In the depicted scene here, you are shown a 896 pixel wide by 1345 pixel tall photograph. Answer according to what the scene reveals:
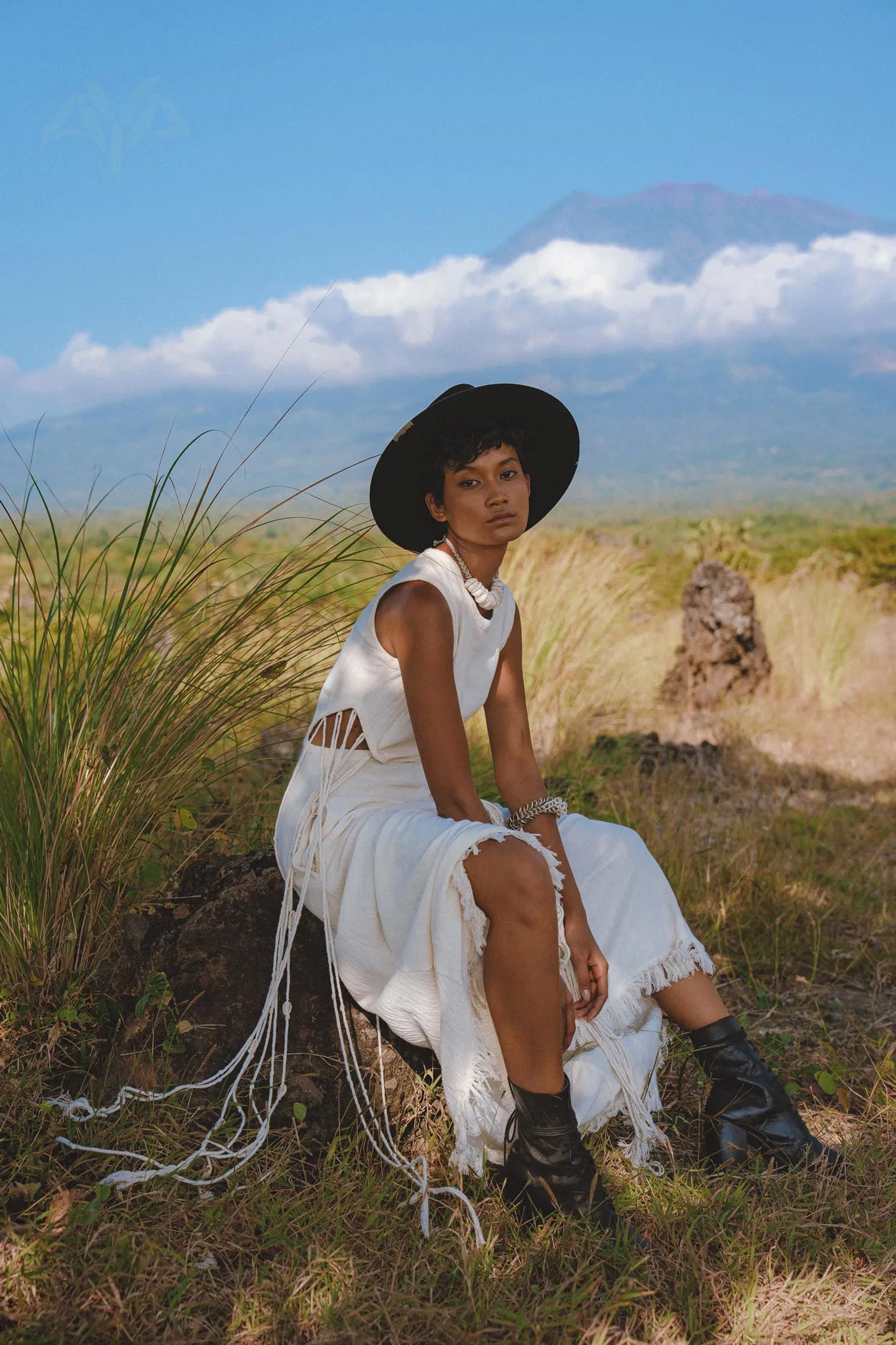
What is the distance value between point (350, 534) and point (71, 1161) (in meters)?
1.68

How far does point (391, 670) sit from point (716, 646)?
232 inches

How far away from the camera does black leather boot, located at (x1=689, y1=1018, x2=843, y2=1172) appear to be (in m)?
2.28

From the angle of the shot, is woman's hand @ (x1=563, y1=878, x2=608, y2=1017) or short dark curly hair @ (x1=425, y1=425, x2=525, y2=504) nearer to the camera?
woman's hand @ (x1=563, y1=878, x2=608, y2=1017)

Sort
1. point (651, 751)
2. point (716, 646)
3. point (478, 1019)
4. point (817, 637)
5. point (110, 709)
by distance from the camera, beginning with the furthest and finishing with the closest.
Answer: point (817, 637) < point (716, 646) < point (651, 751) < point (110, 709) < point (478, 1019)

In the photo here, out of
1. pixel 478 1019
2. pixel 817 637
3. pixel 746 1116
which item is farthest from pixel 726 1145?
pixel 817 637

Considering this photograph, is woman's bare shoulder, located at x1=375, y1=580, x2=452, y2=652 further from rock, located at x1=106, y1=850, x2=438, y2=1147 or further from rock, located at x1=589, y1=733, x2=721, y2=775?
rock, located at x1=589, y1=733, x2=721, y2=775

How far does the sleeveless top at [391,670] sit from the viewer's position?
2.38 metres

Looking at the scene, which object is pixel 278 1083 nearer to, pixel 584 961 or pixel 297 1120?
pixel 297 1120

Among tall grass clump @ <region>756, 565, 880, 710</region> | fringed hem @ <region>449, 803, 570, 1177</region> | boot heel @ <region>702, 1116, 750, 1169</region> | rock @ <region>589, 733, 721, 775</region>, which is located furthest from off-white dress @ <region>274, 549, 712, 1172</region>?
tall grass clump @ <region>756, 565, 880, 710</region>

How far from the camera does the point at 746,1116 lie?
7.55 ft

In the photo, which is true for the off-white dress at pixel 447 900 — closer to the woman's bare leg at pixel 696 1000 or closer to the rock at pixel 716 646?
the woman's bare leg at pixel 696 1000

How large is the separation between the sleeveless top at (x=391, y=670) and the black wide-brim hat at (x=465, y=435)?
0.15 meters

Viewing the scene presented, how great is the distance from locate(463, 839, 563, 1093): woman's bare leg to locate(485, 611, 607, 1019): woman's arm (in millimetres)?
274

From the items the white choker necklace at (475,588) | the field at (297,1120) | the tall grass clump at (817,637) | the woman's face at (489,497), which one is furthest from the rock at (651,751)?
the woman's face at (489,497)
